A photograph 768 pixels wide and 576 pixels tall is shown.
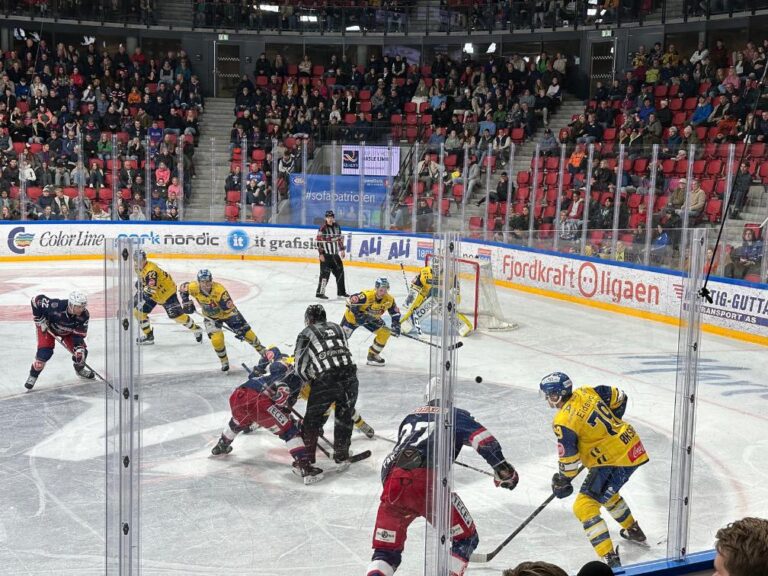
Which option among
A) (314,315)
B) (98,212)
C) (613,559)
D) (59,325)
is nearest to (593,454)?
(613,559)

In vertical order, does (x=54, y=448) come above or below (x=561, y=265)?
below

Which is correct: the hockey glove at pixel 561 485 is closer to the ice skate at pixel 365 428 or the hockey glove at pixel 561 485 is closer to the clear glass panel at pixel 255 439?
the clear glass panel at pixel 255 439

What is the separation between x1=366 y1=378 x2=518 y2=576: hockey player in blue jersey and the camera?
421 cm

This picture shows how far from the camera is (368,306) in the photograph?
6695mm

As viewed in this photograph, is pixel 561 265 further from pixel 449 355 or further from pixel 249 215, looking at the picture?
pixel 249 215

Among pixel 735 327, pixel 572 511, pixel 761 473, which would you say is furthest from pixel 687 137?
pixel 572 511

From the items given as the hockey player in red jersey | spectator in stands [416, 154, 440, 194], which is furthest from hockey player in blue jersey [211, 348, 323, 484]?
spectator in stands [416, 154, 440, 194]

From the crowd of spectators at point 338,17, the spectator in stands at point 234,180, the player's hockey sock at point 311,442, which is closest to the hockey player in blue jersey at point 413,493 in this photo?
the player's hockey sock at point 311,442

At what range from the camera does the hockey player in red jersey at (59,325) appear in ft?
27.9

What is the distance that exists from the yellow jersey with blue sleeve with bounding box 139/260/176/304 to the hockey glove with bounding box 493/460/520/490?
6.39 feet

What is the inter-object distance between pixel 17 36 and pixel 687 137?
54.6 ft

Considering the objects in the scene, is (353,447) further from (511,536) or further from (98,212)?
(98,212)

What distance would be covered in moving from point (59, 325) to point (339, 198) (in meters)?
8.55

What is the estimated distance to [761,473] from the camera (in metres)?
6.09
